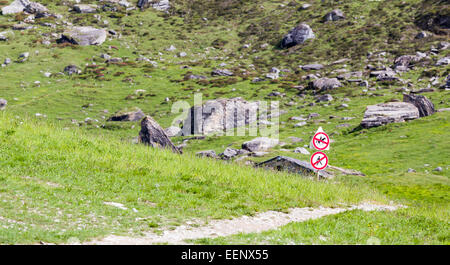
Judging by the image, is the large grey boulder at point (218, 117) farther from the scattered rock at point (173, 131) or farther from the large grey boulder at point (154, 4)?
the large grey boulder at point (154, 4)

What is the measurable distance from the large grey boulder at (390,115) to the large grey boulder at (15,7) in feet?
464

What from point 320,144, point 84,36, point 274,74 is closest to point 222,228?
point 320,144

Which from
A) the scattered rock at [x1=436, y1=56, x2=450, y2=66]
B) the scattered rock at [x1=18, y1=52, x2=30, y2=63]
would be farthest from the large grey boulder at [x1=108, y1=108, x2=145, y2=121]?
the scattered rock at [x1=436, y1=56, x2=450, y2=66]

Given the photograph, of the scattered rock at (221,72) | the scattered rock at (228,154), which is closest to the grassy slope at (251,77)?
Answer: the scattered rock at (221,72)

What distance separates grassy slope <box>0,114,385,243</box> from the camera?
1198cm

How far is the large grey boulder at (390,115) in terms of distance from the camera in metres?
62.3

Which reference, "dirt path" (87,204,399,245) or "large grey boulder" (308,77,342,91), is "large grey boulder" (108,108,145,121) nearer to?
"large grey boulder" (308,77,342,91)

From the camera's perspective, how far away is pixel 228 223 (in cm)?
1429

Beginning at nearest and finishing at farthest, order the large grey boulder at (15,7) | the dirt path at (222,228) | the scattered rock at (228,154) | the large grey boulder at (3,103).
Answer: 1. the dirt path at (222,228)
2. the scattered rock at (228,154)
3. the large grey boulder at (3,103)
4. the large grey boulder at (15,7)

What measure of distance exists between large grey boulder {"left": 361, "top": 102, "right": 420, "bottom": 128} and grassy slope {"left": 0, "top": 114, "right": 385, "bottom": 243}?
132 feet

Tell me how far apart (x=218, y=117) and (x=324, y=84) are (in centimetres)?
3218

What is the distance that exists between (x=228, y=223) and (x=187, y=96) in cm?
7809
